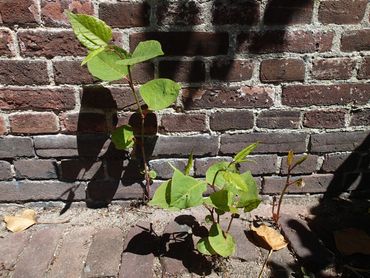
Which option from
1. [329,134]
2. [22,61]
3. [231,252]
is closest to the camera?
[231,252]

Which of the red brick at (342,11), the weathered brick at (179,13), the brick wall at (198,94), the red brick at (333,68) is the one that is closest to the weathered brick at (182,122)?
the brick wall at (198,94)

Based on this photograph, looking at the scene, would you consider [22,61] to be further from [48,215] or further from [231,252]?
[231,252]

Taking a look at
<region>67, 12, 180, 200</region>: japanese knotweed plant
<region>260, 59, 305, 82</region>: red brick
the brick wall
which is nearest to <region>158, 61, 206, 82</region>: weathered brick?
the brick wall

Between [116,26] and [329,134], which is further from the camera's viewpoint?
[329,134]

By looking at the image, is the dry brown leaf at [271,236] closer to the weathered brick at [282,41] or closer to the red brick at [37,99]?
the weathered brick at [282,41]

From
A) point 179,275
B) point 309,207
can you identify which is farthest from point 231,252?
point 309,207

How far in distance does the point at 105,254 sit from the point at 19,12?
2.80 ft

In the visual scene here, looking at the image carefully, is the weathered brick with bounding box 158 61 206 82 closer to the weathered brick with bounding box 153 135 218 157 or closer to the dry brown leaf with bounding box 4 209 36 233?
the weathered brick with bounding box 153 135 218 157

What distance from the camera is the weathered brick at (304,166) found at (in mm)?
1604

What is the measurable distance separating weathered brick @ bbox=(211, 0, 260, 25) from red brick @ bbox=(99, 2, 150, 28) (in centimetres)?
23

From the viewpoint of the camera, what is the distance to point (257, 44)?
1.39 metres

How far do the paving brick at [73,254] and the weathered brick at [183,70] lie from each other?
648 mm

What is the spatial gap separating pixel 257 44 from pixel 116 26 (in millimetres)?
489

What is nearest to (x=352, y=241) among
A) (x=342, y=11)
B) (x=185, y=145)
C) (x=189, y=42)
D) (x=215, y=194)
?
(x=215, y=194)
